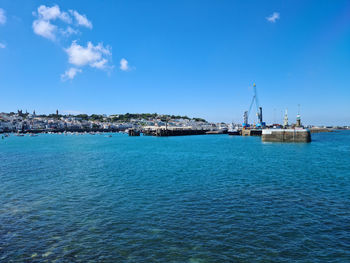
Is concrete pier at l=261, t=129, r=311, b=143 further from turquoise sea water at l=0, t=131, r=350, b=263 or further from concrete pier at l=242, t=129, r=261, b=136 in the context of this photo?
turquoise sea water at l=0, t=131, r=350, b=263

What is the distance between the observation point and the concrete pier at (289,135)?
73375mm

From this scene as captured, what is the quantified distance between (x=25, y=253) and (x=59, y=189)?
1065 cm

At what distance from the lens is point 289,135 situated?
7419 centimetres

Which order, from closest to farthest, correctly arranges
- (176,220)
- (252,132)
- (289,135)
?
(176,220) < (289,135) < (252,132)

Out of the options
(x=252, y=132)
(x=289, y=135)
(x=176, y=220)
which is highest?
(x=252, y=132)

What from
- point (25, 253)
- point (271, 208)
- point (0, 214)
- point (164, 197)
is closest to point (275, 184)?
point (271, 208)

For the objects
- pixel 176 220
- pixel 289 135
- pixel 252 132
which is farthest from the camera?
pixel 252 132

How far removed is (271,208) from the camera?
48.3ft

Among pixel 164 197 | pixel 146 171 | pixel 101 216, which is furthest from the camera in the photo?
pixel 146 171

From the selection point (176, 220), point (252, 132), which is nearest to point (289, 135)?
point (252, 132)

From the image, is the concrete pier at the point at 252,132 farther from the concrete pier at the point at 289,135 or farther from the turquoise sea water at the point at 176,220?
the turquoise sea water at the point at 176,220

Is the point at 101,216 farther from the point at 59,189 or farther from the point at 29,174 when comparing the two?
the point at 29,174

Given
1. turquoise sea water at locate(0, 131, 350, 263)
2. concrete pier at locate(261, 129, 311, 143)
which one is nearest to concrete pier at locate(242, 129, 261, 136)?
concrete pier at locate(261, 129, 311, 143)

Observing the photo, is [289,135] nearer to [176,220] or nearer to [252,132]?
[252,132]
